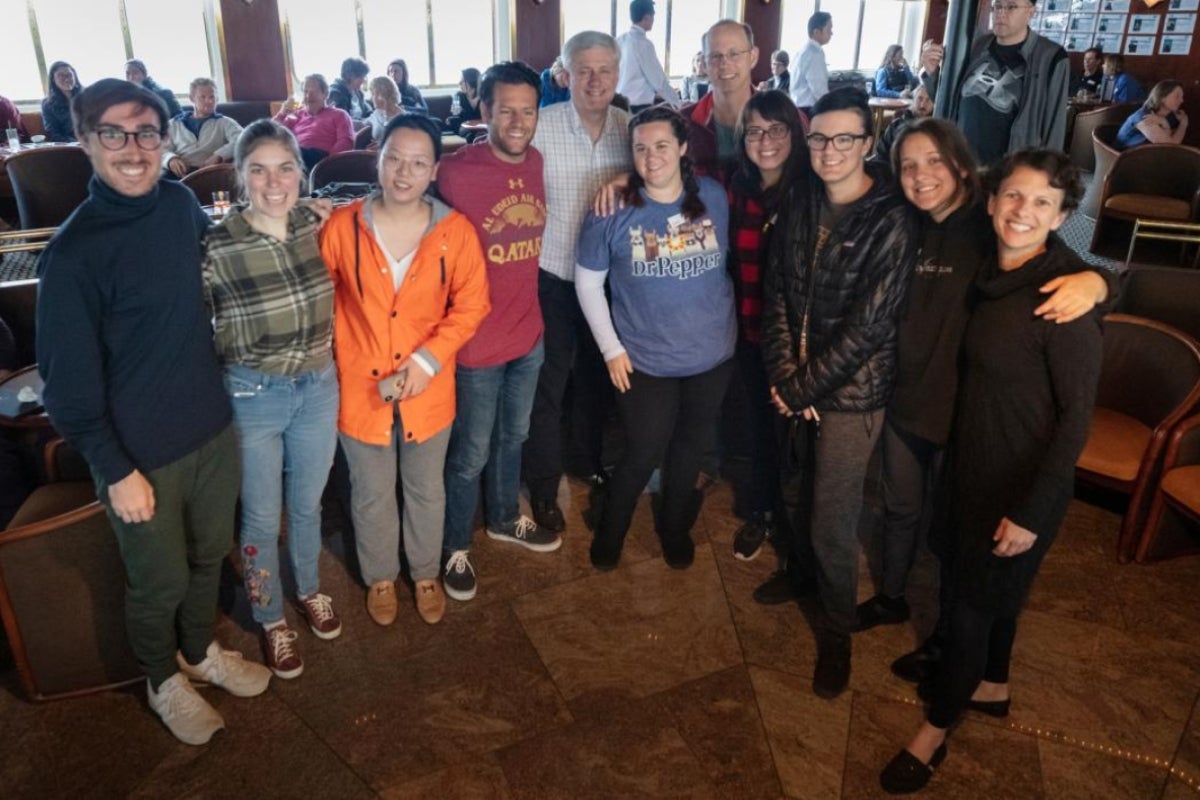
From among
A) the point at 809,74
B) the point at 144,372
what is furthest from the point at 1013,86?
A: the point at 809,74

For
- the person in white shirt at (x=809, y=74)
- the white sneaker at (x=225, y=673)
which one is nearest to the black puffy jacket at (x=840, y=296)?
the white sneaker at (x=225, y=673)

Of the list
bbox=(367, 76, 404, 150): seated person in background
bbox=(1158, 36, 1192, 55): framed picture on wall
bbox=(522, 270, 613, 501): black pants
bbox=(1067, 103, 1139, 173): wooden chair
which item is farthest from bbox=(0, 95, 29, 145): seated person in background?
bbox=(1158, 36, 1192, 55): framed picture on wall

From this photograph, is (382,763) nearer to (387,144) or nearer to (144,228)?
(144,228)

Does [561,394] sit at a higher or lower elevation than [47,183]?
lower

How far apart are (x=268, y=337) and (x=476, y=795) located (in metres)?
1.13

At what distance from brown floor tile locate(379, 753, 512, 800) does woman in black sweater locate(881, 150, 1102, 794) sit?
A: 1018 millimetres

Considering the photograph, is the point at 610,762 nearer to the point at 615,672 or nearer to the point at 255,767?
the point at 615,672

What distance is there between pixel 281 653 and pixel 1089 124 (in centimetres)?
874

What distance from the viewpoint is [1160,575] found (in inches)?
108

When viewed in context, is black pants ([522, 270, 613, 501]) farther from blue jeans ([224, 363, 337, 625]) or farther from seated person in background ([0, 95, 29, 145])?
seated person in background ([0, 95, 29, 145])

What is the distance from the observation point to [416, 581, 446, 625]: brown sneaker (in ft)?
8.18

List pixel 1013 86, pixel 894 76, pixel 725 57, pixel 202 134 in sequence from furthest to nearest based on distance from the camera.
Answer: pixel 894 76, pixel 202 134, pixel 1013 86, pixel 725 57

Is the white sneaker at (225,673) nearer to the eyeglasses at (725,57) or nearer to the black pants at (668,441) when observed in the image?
the black pants at (668,441)

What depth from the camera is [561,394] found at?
2.85 metres
